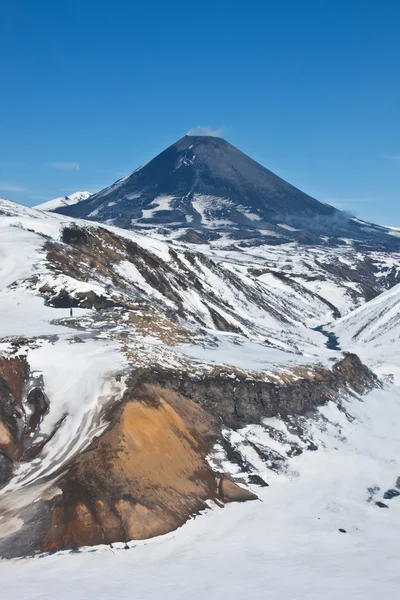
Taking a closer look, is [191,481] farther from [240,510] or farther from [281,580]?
[281,580]

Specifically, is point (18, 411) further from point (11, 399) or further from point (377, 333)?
point (377, 333)

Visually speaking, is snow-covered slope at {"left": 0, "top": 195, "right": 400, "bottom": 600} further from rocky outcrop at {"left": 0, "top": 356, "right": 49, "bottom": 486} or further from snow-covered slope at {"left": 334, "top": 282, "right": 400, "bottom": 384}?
snow-covered slope at {"left": 334, "top": 282, "right": 400, "bottom": 384}

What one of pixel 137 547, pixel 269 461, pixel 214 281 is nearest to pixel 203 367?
pixel 269 461

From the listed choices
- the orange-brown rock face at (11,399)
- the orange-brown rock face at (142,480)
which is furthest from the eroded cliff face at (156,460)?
the orange-brown rock face at (11,399)

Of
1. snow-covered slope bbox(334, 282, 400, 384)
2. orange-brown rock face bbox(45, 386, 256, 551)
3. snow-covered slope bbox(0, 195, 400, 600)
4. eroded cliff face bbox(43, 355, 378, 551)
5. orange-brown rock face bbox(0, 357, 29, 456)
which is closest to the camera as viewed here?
snow-covered slope bbox(0, 195, 400, 600)

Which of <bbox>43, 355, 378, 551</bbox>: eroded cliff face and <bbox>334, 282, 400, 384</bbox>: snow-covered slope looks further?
<bbox>334, 282, 400, 384</bbox>: snow-covered slope

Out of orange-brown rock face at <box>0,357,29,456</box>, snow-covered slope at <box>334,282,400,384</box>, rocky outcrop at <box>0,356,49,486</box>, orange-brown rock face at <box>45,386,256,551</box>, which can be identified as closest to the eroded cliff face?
orange-brown rock face at <box>45,386,256,551</box>

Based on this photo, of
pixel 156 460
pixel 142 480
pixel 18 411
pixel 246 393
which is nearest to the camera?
pixel 142 480

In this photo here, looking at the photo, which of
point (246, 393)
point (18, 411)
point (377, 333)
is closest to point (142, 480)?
point (18, 411)
